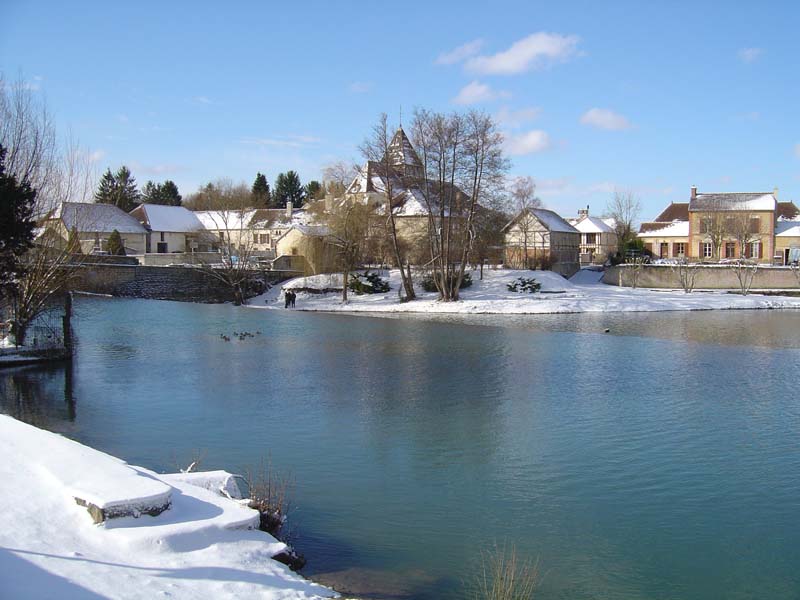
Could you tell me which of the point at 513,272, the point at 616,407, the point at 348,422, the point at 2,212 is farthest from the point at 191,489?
the point at 513,272

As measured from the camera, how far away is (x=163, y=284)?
49562 millimetres

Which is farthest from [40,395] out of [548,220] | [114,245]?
[548,220]

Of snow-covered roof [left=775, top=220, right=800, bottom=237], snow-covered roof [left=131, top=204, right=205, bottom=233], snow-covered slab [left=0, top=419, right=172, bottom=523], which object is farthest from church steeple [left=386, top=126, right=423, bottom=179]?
snow-covered roof [left=775, top=220, right=800, bottom=237]

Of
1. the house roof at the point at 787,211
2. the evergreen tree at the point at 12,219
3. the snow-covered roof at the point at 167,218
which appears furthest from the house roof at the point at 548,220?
the evergreen tree at the point at 12,219

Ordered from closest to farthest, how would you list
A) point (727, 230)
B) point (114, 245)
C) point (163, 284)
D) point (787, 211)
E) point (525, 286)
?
point (525, 286) → point (163, 284) → point (114, 245) → point (727, 230) → point (787, 211)

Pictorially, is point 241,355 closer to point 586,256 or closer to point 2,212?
point 2,212

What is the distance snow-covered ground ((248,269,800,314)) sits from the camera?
141 ft

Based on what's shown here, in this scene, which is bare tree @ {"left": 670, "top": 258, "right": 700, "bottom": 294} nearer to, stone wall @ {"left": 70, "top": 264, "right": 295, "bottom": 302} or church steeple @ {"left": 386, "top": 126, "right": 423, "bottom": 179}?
church steeple @ {"left": 386, "top": 126, "right": 423, "bottom": 179}

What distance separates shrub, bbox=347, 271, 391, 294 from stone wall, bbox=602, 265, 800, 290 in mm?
18578

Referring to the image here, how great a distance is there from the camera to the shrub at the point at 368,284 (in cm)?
4784

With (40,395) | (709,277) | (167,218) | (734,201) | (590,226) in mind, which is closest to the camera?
(40,395)

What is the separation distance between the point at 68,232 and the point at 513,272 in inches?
1218

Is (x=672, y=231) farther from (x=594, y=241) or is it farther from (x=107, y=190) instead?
(x=107, y=190)

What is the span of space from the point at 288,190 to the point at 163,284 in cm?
4674
